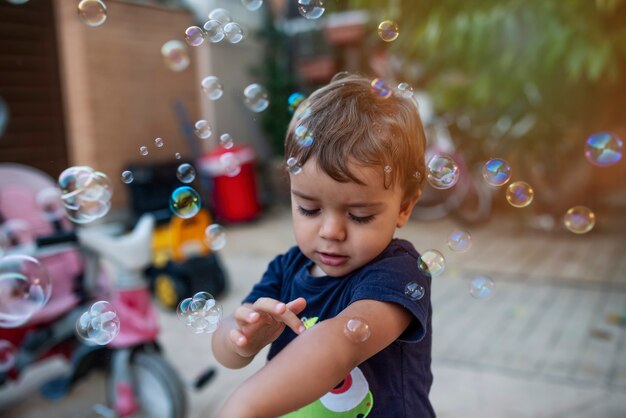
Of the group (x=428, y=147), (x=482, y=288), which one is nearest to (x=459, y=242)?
(x=482, y=288)

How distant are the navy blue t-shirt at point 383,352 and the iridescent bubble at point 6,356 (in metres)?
1.82

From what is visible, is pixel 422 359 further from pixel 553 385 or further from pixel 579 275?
pixel 579 275

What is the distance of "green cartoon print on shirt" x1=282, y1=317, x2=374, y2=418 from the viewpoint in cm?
111

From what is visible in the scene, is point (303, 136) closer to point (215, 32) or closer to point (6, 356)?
point (215, 32)

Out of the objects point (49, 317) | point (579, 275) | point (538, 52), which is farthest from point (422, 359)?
point (579, 275)

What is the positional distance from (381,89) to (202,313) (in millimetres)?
628

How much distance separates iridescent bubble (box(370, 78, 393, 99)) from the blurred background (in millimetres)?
90

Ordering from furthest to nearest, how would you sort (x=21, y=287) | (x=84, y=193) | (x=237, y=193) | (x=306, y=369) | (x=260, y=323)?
1. (x=237, y=193)
2. (x=21, y=287)
3. (x=84, y=193)
4. (x=260, y=323)
5. (x=306, y=369)

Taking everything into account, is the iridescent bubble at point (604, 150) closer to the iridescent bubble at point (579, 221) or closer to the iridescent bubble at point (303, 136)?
the iridescent bubble at point (579, 221)

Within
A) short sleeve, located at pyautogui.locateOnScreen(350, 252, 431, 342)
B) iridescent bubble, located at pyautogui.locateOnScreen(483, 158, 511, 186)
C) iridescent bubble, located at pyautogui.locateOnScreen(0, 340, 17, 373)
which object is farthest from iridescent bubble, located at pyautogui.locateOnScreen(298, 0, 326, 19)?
iridescent bubble, located at pyautogui.locateOnScreen(0, 340, 17, 373)

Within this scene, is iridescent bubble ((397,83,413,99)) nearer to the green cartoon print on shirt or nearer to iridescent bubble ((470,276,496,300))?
the green cartoon print on shirt

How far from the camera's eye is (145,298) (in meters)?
2.56

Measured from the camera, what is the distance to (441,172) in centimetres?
149

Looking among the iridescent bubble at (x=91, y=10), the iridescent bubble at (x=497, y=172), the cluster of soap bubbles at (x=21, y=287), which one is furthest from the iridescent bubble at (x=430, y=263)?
the cluster of soap bubbles at (x=21, y=287)
